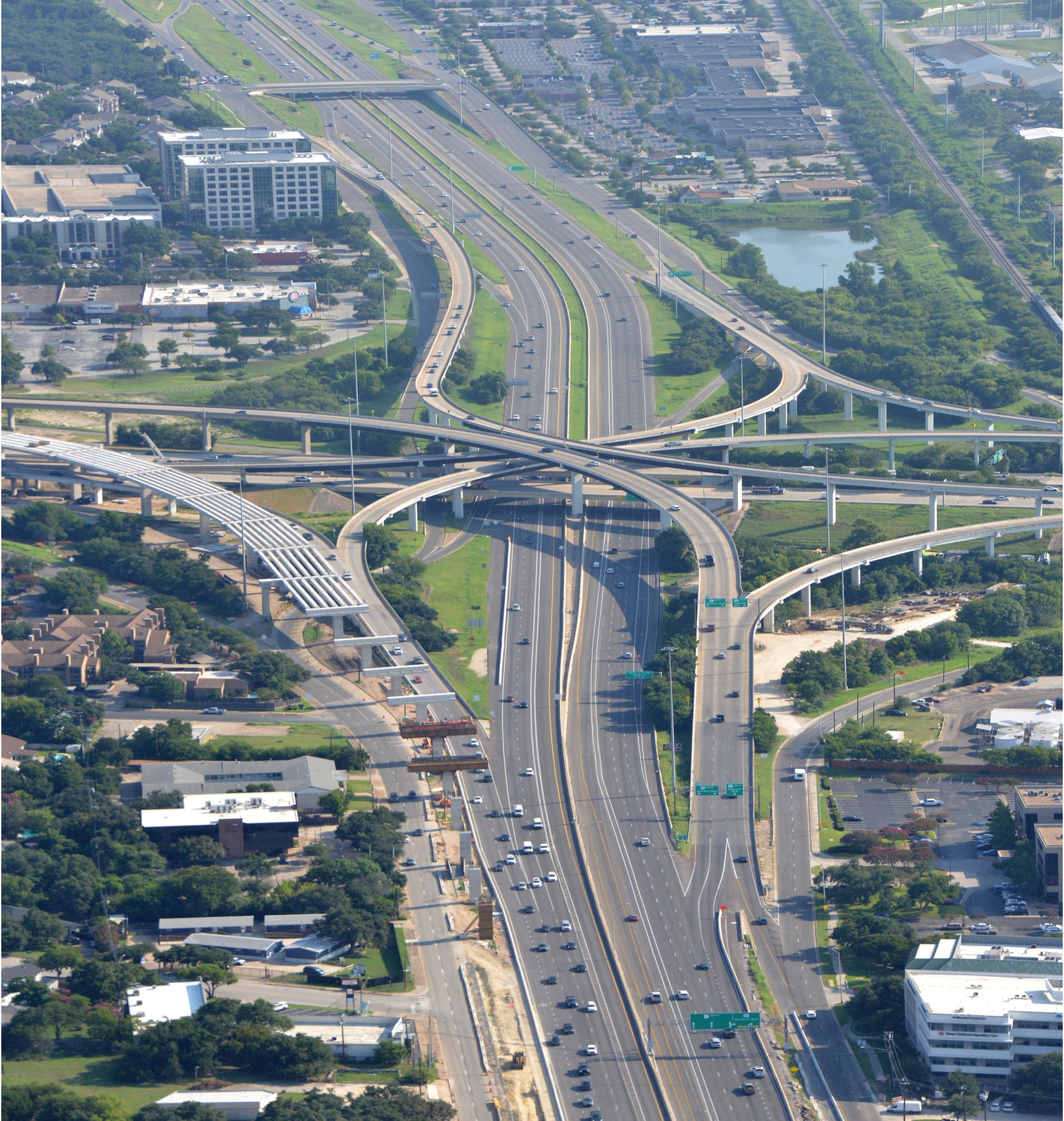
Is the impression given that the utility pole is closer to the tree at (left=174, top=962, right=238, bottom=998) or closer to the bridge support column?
the tree at (left=174, top=962, right=238, bottom=998)

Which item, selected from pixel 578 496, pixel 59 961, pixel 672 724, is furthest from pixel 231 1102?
pixel 578 496

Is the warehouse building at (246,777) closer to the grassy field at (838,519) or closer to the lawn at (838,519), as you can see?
the lawn at (838,519)

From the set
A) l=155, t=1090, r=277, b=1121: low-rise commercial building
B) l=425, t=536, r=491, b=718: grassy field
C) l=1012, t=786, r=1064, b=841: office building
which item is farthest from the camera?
l=425, t=536, r=491, b=718: grassy field

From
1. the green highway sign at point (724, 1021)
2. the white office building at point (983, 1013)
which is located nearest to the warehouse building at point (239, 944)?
the green highway sign at point (724, 1021)

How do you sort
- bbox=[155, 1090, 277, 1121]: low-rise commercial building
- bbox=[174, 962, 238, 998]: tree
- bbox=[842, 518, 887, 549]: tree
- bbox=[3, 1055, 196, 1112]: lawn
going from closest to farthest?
bbox=[155, 1090, 277, 1121]: low-rise commercial building < bbox=[3, 1055, 196, 1112]: lawn < bbox=[174, 962, 238, 998]: tree < bbox=[842, 518, 887, 549]: tree

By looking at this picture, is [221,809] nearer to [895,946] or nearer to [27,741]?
[27,741]

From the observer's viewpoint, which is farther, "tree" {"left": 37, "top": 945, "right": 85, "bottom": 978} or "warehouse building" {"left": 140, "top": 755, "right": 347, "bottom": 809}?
"warehouse building" {"left": 140, "top": 755, "right": 347, "bottom": 809}

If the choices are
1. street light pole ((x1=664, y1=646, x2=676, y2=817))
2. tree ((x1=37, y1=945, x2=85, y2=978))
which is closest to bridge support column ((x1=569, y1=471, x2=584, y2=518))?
street light pole ((x1=664, y1=646, x2=676, y2=817))
